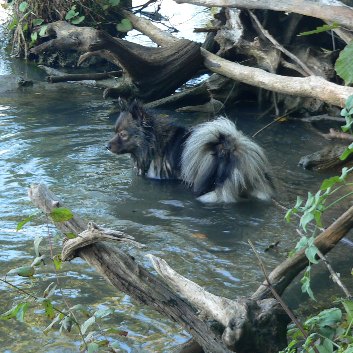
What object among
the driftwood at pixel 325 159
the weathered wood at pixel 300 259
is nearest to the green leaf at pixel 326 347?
the weathered wood at pixel 300 259

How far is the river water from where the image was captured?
16.3 ft

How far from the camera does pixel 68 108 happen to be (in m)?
10.9

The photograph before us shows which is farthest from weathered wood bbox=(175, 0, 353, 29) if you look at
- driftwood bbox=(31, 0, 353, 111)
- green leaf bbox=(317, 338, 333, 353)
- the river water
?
green leaf bbox=(317, 338, 333, 353)

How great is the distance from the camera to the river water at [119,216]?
4.97 m

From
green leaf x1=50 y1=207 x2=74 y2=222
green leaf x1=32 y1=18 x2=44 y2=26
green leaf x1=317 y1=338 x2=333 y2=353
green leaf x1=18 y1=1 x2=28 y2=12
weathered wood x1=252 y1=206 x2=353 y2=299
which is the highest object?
green leaf x1=50 y1=207 x2=74 y2=222

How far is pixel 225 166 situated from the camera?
7.50 meters

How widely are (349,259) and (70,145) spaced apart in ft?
14.4

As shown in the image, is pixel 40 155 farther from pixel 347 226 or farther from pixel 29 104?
pixel 347 226

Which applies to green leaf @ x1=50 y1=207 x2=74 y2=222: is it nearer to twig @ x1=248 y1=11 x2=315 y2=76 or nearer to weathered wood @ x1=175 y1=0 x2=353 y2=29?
weathered wood @ x1=175 y1=0 x2=353 y2=29

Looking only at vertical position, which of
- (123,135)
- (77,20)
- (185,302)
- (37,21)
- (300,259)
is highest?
(185,302)

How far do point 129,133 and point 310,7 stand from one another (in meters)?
2.41

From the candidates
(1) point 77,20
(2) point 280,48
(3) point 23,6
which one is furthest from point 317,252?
(3) point 23,6

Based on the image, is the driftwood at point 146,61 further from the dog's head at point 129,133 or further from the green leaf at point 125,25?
the green leaf at point 125,25

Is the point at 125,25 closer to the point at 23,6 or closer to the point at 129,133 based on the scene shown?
the point at 23,6
